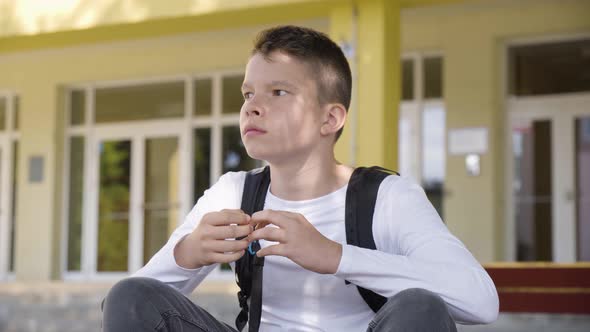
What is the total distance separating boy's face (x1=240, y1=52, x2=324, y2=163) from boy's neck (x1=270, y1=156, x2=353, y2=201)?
3 cm

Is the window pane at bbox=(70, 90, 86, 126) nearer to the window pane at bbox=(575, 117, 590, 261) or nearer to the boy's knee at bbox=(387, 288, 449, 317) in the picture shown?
the window pane at bbox=(575, 117, 590, 261)

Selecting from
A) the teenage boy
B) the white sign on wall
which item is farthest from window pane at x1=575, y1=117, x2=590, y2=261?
the teenage boy

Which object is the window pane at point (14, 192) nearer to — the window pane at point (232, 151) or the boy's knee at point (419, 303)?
the window pane at point (232, 151)

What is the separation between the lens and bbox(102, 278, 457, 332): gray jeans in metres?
1.49

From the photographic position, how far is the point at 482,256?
28.6 feet

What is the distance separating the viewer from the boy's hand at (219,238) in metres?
1.68

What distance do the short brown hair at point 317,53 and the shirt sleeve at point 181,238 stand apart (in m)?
0.31

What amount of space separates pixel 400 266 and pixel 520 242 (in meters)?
7.61

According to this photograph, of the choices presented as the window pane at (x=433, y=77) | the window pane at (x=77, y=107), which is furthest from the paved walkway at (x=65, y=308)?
the window pane at (x=77, y=107)

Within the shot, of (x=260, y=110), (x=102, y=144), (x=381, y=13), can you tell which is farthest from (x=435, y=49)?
(x=260, y=110)

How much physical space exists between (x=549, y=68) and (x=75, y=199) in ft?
21.5

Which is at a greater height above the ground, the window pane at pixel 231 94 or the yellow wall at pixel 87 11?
the yellow wall at pixel 87 11

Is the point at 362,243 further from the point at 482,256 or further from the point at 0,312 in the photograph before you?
the point at 482,256

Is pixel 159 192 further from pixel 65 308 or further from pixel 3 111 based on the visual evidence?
pixel 65 308
